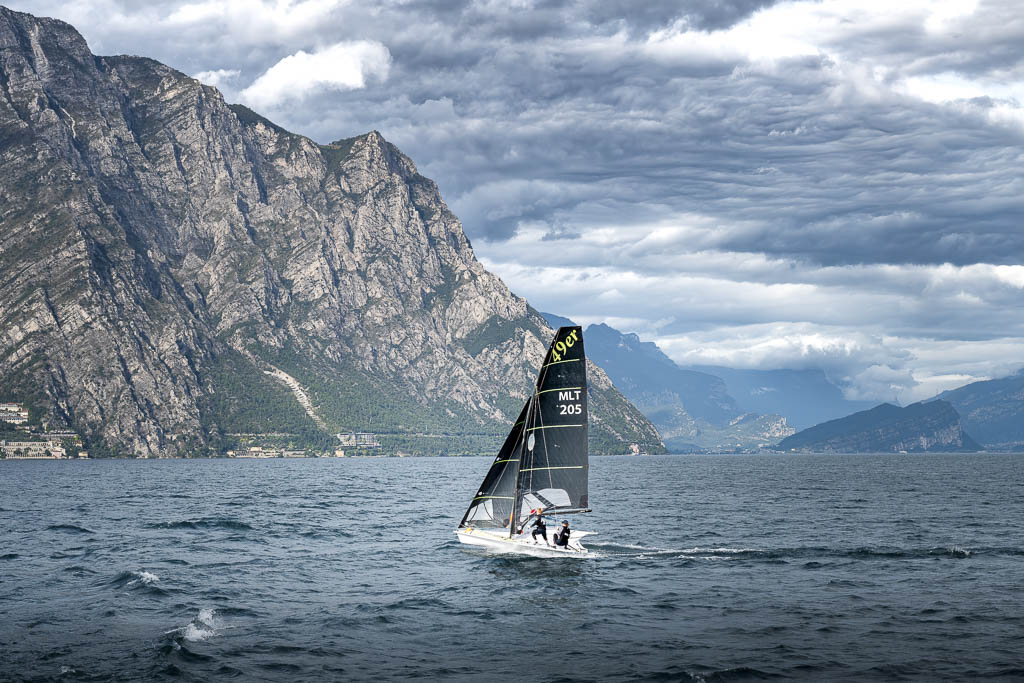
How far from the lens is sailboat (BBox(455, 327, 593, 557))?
209 feet

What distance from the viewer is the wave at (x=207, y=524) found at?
86625 mm

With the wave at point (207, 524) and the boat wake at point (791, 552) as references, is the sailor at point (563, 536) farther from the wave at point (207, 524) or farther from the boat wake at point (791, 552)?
the wave at point (207, 524)

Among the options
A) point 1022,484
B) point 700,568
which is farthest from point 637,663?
point 1022,484

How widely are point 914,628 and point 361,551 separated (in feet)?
137

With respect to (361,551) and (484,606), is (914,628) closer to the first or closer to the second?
(484,606)

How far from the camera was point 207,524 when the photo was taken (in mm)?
88250

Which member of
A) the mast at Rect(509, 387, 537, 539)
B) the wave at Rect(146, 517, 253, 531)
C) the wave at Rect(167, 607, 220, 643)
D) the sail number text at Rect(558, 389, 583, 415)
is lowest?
the wave at Rect(146, 517, 253, 531)

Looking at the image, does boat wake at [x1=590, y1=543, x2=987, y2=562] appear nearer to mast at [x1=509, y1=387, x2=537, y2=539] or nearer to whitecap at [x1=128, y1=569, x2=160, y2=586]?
mast at [x1=509, y1=387, x2=537, y2=539]

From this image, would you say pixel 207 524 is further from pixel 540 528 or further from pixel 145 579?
pixel 540 528

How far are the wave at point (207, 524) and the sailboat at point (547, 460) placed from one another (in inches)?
1188

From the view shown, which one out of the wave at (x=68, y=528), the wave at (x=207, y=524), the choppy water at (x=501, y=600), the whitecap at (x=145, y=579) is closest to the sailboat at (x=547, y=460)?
the choppy water at (x=501, y=600)

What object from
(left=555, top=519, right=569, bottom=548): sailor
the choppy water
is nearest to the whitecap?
the choppy water

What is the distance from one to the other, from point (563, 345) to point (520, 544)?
577 inches

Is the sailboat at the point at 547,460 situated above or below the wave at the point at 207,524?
above
